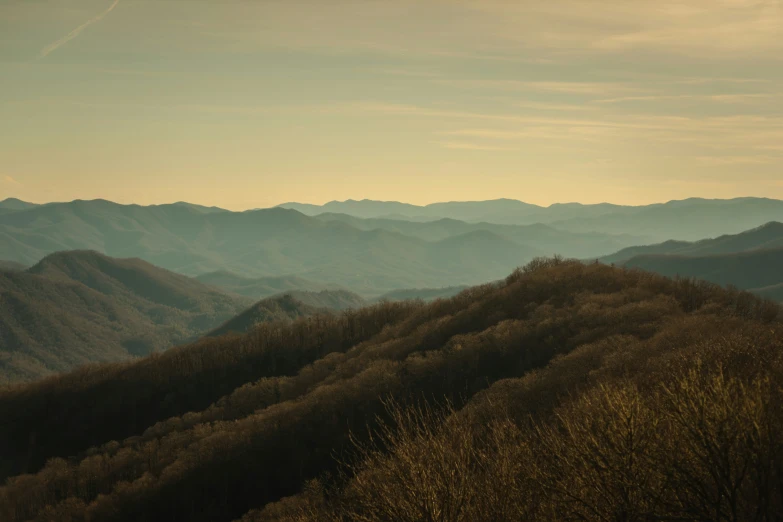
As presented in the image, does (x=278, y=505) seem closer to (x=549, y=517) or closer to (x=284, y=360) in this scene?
(x=549, y=517)

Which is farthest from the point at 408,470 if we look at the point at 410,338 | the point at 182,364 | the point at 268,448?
the point at 182,364

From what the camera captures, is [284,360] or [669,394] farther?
[284,360]

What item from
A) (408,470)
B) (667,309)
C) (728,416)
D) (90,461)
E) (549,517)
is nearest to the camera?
(728,416)

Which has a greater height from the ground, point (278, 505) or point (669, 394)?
point (669, 394)

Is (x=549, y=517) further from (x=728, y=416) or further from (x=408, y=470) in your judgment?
(x=728, y=416)

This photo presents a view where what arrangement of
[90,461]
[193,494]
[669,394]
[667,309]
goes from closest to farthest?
[669,394]
[667,309]
[193,494]
[90,461]

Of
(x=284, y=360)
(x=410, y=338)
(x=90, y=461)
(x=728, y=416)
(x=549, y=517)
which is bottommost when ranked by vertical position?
(x=90, y=461)
